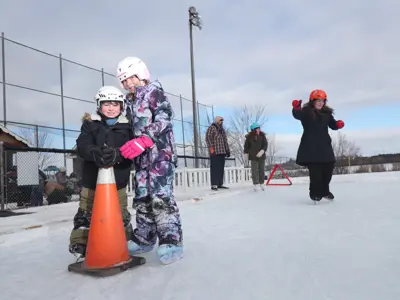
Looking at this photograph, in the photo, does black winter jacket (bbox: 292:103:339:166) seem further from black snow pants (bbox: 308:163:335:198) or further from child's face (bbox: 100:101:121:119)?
child's face (bbox: 100:101:121:119)

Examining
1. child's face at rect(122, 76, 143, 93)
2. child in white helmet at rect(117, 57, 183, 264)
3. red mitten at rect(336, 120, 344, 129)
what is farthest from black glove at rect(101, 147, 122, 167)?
red mitten at rect(336, 120, 344, 129)

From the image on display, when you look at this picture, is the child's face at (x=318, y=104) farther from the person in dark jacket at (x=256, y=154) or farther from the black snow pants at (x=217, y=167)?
the black snow pants at (x=217, y=167)

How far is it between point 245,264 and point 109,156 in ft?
3.52

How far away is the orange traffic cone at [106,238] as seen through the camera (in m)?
2.24

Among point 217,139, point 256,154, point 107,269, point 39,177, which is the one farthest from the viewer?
point 217,139

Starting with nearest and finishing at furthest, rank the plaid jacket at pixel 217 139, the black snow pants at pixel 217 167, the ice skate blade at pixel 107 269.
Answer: the ice skate blade at pixel 107 269 < the plaid jacket at pixel 217 139 < the black snow pants at pixel 217 167

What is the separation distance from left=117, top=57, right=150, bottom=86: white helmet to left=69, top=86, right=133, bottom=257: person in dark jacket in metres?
0.12

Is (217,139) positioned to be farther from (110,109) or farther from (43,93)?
(43,93)

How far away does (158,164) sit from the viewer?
2.53 m

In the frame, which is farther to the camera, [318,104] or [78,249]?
[318,104]

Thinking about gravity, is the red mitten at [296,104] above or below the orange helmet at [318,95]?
below

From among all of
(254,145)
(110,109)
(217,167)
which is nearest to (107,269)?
(110,109)

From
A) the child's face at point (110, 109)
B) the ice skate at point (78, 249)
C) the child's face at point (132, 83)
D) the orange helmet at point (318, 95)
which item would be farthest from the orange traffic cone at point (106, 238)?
the orange helmet at point (318, 95)

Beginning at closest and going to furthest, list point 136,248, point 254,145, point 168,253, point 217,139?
point 168,253
point 136,248
point 254,145
point 217,139
